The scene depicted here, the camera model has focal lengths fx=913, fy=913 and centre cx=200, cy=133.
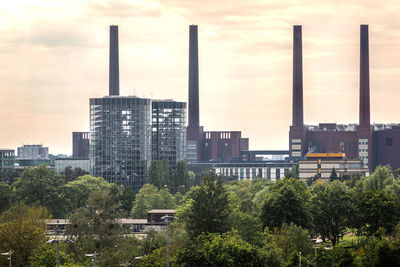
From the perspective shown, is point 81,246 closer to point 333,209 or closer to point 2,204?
point 333,209

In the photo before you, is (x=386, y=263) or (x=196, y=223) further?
(x=196, y=223)

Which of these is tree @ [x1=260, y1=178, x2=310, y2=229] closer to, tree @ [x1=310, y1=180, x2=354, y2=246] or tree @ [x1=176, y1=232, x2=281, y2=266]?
tree @ [x1=310, y1=180, x2=354, y2=246]

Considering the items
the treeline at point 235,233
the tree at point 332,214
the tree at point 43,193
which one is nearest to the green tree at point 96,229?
the treeline at point 235,233

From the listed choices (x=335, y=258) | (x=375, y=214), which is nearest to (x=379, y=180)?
(x=375, y=214)

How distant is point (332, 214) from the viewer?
126 metres

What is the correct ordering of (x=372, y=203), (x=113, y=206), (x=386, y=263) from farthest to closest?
(x=372, y=203) < (x=113, y=206) < (x=386, y=263)

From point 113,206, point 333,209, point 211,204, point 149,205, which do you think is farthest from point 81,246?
point 149,205

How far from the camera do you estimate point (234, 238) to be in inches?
3782

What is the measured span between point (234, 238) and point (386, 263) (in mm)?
19096

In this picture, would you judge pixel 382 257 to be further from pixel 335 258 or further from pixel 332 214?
pixel 332 214

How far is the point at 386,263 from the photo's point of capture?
82.2 meters

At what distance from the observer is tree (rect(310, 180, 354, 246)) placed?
12556 centimetres

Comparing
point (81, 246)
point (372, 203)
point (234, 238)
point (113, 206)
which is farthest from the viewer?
point (372, 203)

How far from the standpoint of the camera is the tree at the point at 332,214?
412 feet
